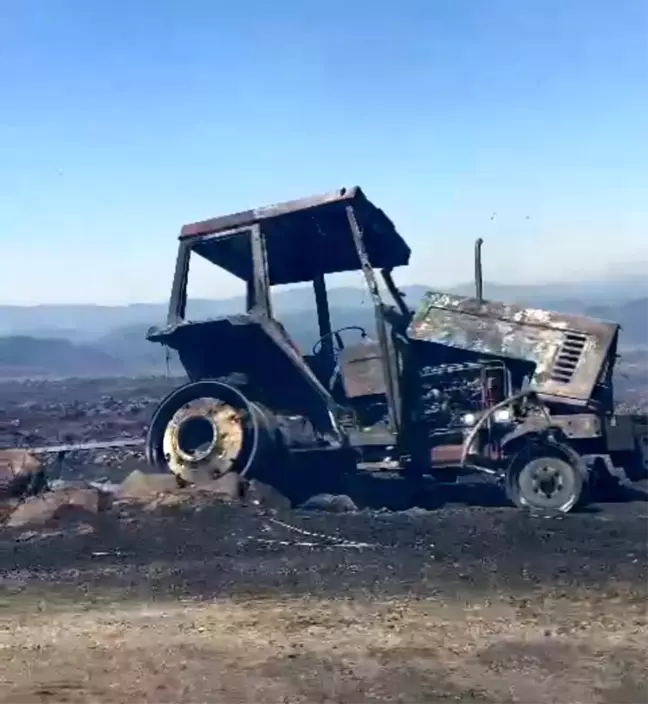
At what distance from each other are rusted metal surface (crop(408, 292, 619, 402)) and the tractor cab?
43 cm

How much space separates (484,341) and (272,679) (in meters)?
5.84

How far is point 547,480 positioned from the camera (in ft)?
32.1

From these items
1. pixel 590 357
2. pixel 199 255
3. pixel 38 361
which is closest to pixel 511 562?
pixel 590 357

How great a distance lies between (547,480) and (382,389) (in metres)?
1.86

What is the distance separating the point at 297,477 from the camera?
1107 cm

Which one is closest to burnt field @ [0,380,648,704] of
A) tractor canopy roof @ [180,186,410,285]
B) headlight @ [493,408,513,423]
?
headlight @ [493,408,513,423]

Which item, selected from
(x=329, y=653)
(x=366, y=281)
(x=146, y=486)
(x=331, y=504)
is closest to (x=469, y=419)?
(x=331, y=504)

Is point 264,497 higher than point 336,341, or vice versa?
point 336,341

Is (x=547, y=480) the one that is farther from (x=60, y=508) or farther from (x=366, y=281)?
(x=60, y=508)

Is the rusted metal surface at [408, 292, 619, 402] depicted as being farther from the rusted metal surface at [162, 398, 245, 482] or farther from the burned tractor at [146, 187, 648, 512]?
the rusted metal surface at [162, 398, 245, 482]

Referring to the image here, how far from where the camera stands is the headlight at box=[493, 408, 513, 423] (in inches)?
→ 400

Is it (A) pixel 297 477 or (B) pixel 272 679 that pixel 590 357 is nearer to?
(A) pixel 297 477

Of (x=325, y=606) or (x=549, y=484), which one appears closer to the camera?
(x=325, y=606)

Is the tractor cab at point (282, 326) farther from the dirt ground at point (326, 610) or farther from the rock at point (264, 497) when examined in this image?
the dirt ground at point (326, 610)
